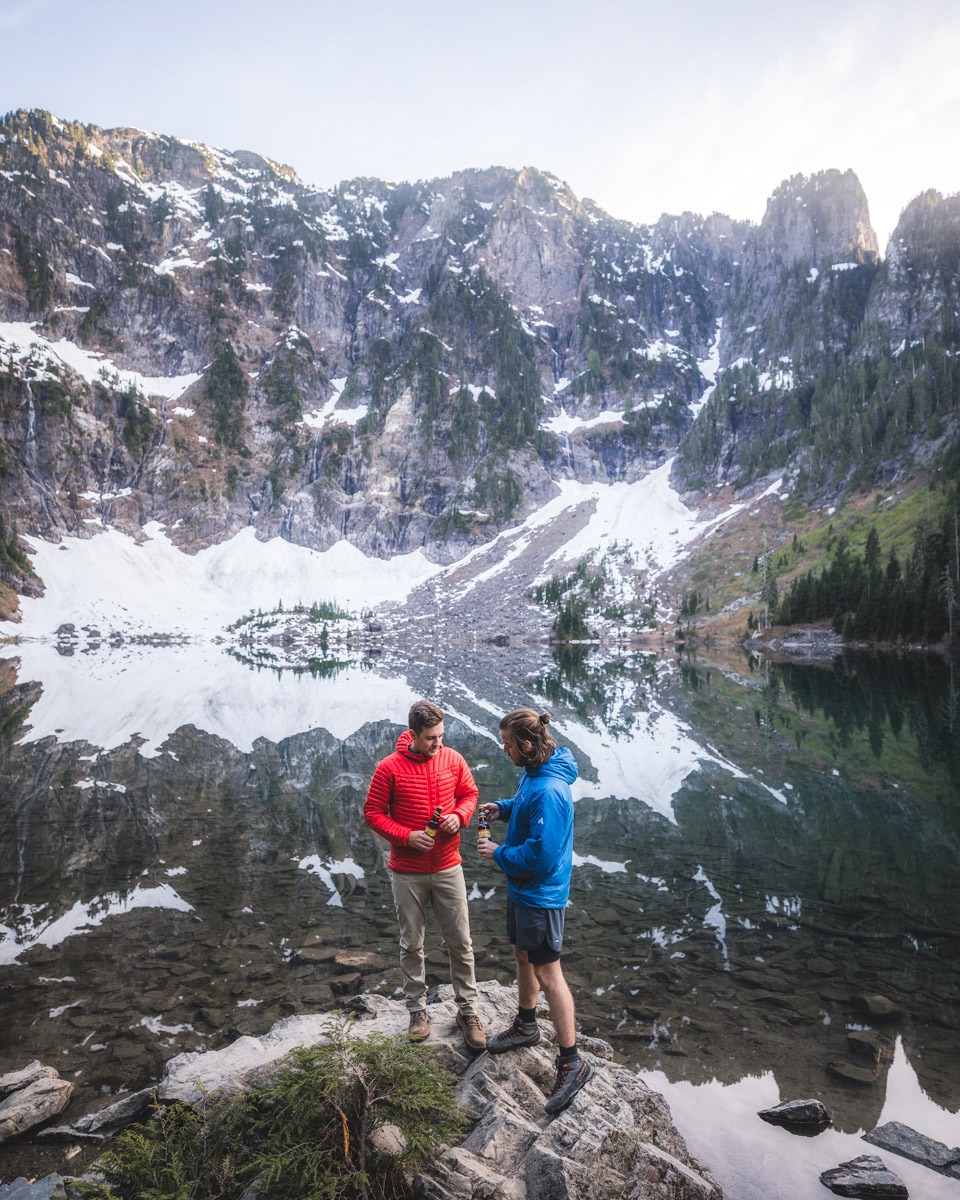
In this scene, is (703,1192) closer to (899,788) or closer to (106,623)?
(899,788)

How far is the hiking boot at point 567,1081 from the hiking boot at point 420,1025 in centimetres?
112

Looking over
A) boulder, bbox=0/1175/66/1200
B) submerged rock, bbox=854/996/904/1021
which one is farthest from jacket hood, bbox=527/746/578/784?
submerged rock, bbox=854/996/904/1021

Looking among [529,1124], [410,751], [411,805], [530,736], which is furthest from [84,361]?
[529,1124]

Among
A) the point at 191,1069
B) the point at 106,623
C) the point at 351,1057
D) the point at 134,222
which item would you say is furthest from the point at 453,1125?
the point at 134,222

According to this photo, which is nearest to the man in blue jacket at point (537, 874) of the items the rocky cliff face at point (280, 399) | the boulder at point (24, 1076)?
the boulder at point (24, 1076)

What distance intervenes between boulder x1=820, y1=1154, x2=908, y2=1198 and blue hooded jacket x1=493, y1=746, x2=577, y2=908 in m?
2.92

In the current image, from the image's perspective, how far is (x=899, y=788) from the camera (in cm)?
1755

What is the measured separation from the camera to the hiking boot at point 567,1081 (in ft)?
14.1

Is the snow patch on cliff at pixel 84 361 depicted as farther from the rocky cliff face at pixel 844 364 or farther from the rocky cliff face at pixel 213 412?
the rocky cliff face at pixel 844 364

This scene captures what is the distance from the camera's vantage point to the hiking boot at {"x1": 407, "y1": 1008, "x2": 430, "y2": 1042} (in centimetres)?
506

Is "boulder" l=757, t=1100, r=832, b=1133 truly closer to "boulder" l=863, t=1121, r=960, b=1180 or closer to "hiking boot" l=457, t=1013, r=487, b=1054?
"boulder" l=863, t=1121, r=960, b=1180

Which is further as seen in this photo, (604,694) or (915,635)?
(915,635)

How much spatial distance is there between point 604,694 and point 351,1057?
1499 inches

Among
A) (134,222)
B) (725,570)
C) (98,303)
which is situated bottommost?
(725,570)
